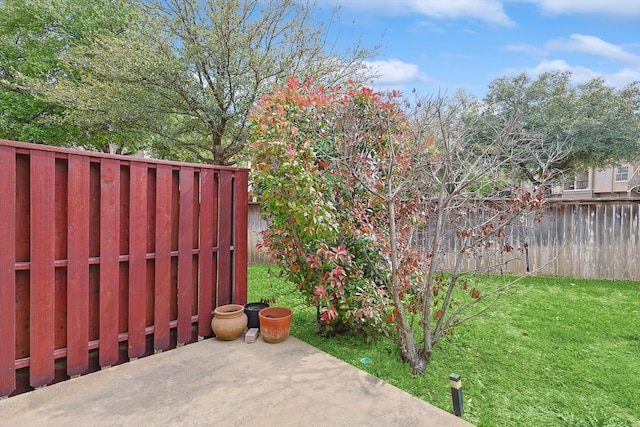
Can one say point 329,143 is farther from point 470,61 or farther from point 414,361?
point 470,61

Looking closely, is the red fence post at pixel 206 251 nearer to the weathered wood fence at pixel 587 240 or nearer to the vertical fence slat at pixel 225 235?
the vertical fence slat at pixel 225 235

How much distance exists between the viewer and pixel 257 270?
7289 millimetres

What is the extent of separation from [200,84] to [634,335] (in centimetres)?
829

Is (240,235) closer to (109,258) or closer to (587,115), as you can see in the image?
(109,258)

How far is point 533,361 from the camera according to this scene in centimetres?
308

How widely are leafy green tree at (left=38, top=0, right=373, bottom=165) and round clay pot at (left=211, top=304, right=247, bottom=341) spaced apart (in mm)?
5102

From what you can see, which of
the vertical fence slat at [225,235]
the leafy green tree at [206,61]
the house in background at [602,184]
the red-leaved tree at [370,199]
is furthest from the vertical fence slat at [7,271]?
the house in background at [602,184]

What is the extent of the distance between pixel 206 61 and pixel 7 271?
19.2ft

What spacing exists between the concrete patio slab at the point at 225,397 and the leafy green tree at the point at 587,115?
11.0 meters

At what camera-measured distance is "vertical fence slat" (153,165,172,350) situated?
322 centimetres

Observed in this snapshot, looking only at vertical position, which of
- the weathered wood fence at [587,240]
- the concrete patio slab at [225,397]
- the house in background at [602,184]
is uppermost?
the house in background at [602,184]

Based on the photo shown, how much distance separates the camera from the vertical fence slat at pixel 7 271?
2.40 meters

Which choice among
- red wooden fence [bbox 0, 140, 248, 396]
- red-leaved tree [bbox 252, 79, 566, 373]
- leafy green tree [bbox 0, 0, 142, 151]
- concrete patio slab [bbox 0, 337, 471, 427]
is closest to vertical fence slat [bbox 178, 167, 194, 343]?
red wooden fence [bbox 0, 140, 248, 396]

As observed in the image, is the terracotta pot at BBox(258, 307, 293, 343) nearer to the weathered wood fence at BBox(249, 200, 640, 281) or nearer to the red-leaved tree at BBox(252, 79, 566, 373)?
the red-leaved tree at BBox(252, 79, 566, 373)
